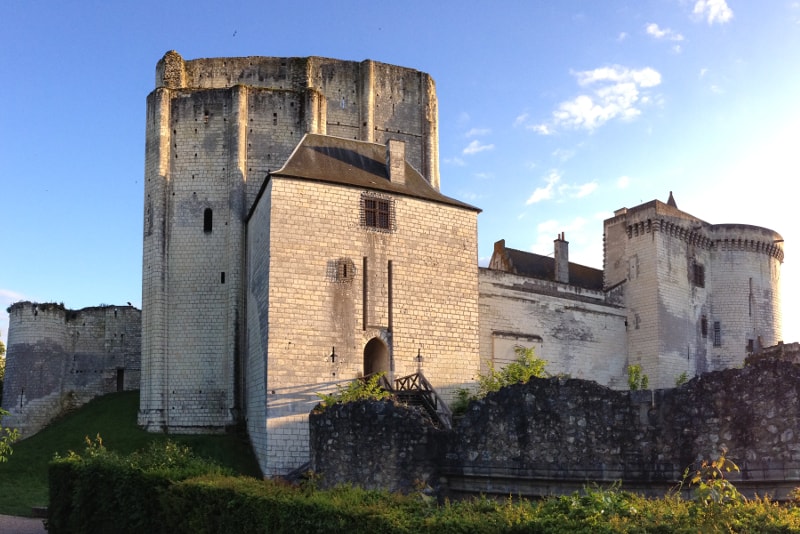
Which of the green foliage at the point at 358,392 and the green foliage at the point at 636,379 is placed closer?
the green foliage at the point at 358,392

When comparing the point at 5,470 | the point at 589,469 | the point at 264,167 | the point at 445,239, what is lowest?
the point at 5,470

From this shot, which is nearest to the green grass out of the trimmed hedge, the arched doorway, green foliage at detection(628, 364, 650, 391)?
the arched doorway

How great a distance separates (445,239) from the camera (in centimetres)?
2628

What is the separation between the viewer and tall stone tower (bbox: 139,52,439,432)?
29266 millimetres

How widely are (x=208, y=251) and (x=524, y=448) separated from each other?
19375 mm

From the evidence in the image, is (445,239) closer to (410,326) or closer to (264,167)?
(410,326)

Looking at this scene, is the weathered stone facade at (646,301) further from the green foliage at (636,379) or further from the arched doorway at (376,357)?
the arched doorway at (376,357)

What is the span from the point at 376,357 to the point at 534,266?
1857cm

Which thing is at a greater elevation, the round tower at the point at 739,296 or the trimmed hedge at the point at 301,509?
the round tower at the point at 739,296

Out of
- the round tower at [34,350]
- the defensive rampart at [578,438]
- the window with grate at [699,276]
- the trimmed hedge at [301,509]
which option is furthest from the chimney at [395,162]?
the window with grate at [699,276]

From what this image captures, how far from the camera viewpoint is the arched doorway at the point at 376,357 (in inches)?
968

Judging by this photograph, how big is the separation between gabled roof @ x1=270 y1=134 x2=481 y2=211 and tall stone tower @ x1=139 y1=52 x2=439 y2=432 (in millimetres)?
4315

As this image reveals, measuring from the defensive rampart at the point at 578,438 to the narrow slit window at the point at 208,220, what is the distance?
51.4 ft

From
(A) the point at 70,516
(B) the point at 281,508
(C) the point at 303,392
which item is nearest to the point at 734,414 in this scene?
(B) the point at 281,508
